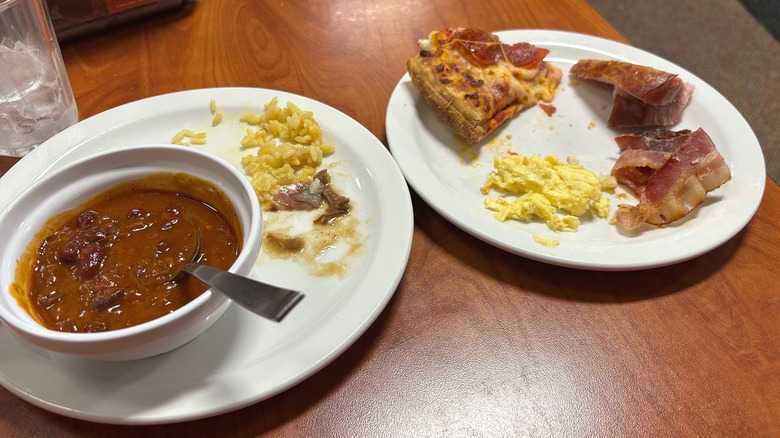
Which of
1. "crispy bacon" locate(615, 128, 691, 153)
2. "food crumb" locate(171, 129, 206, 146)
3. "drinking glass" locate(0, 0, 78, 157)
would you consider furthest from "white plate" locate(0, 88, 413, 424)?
"crispy bacon" locate(615, 128, 691, 153)

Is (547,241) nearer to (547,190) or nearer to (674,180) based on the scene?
(547,190)

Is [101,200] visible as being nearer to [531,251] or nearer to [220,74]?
[220,74]

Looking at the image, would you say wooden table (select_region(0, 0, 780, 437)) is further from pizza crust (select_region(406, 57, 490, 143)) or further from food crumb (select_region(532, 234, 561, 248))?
pizza crust (select_region(406, 57, 490, 143))

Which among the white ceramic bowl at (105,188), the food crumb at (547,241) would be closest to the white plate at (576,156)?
the food crumb at (547,241)

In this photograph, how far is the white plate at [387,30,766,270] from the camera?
1653 mm

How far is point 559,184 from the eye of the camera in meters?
1.93

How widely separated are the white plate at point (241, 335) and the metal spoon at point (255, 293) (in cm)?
22

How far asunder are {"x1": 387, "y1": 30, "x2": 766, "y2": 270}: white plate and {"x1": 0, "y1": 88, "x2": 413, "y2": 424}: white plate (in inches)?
6.9

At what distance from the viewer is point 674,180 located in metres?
1.85

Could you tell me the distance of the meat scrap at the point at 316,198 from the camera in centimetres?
170

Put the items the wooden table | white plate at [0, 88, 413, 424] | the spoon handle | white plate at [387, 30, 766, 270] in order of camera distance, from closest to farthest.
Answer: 1. the spoon handle
2. white plate at [0, 88, 413, 424]
3. the wooden table
4. white plate at [387, 30, 766, 270]

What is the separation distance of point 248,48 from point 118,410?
1674 mm

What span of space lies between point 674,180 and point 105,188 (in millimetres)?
1660

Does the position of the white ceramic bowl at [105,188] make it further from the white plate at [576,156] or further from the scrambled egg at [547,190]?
the scrambled egg at [547,190]
